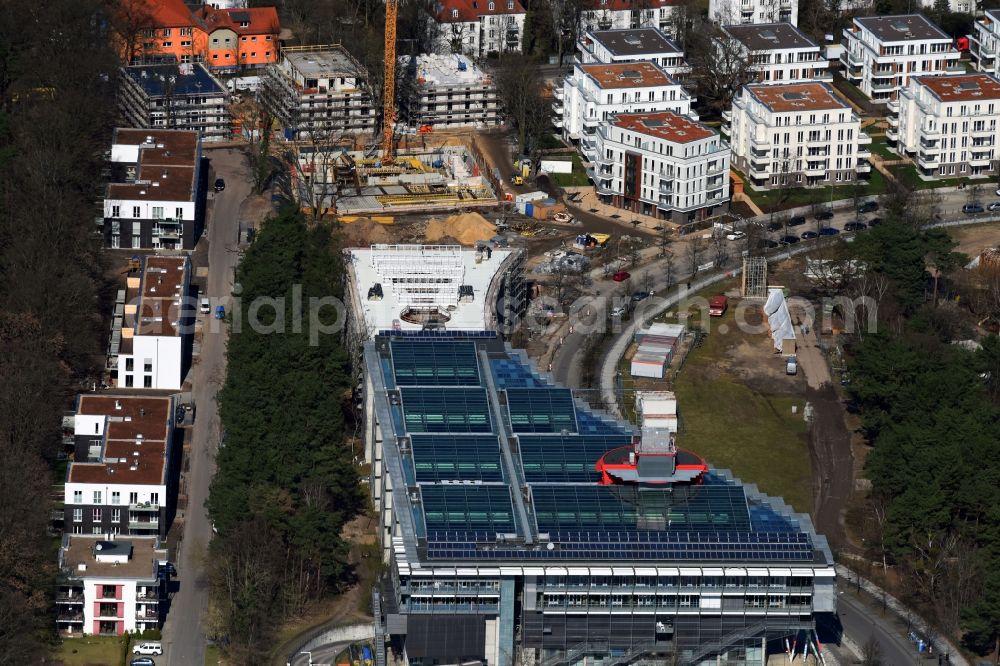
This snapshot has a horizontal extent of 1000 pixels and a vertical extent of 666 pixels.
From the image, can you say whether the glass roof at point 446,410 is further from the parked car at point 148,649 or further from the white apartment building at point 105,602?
the parked car at point 148,649

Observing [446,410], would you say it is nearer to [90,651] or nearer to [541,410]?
[541,410]

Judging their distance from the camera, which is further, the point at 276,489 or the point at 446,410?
the point at 446,410

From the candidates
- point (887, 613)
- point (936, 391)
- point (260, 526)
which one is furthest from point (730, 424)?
point (260, 526)

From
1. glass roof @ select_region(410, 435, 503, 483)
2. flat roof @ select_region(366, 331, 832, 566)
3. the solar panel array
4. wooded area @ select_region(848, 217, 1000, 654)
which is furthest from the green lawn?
wooded area @ select_region(848, 217, 1000, 654)

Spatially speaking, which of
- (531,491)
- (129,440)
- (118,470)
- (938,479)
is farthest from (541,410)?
(118,470)

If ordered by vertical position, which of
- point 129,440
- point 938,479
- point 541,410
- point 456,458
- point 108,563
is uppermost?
point 541,410

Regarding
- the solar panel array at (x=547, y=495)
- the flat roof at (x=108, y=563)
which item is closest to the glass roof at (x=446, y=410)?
the solar panel array at (x=547, y=495)

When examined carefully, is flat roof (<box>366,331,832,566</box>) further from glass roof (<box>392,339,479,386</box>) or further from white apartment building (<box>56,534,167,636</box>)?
white apartment building (<box>56,534,167,636</box>)
